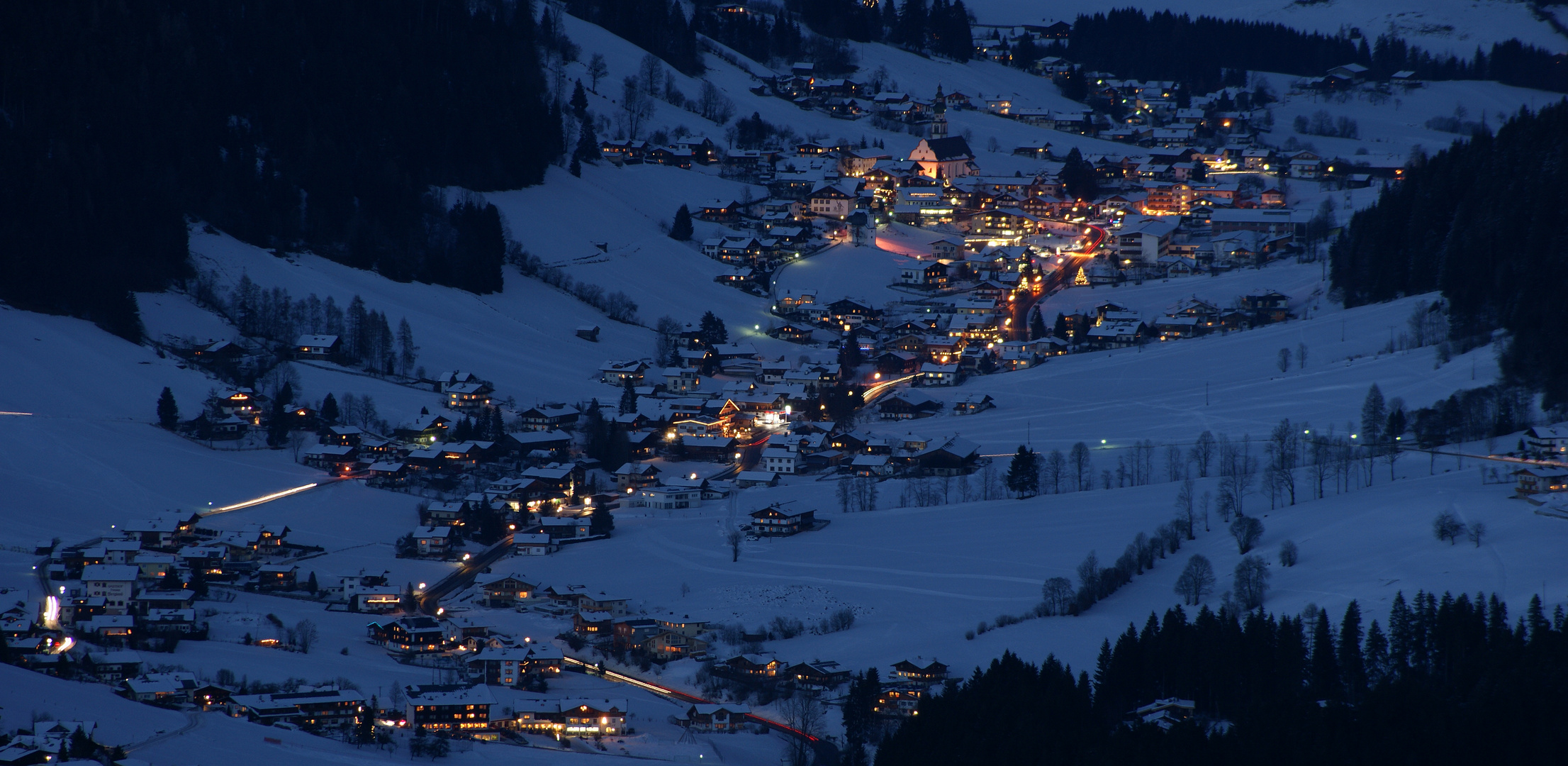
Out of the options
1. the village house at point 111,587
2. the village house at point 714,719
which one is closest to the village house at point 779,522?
the village house at point 714,719

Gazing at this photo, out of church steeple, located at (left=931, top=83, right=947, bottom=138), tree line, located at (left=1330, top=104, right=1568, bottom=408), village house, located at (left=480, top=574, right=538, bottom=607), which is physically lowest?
village house, located at (left=480, top=574, right=538, bottom=607)

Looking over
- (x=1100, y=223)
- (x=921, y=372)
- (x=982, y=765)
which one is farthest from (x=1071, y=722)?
(x=1100, y=223)

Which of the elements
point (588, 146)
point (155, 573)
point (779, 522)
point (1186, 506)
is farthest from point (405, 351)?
point (1186, 506)

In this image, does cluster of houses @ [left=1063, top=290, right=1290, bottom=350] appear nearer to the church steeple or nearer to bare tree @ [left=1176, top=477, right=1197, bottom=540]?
bare tree @ [left=1176, top=477, right=1197, bottom=540]

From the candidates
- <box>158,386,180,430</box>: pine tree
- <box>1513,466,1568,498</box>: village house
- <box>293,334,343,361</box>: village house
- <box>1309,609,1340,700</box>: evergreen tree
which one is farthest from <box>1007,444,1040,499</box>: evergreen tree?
<box>158,386,180,430</box>: pine tree

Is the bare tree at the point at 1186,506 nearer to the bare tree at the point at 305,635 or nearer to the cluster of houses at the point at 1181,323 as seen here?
the cluster of houses at the point at 1181,323

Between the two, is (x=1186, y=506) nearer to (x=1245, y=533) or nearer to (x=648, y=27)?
(x=1245, y=533)
